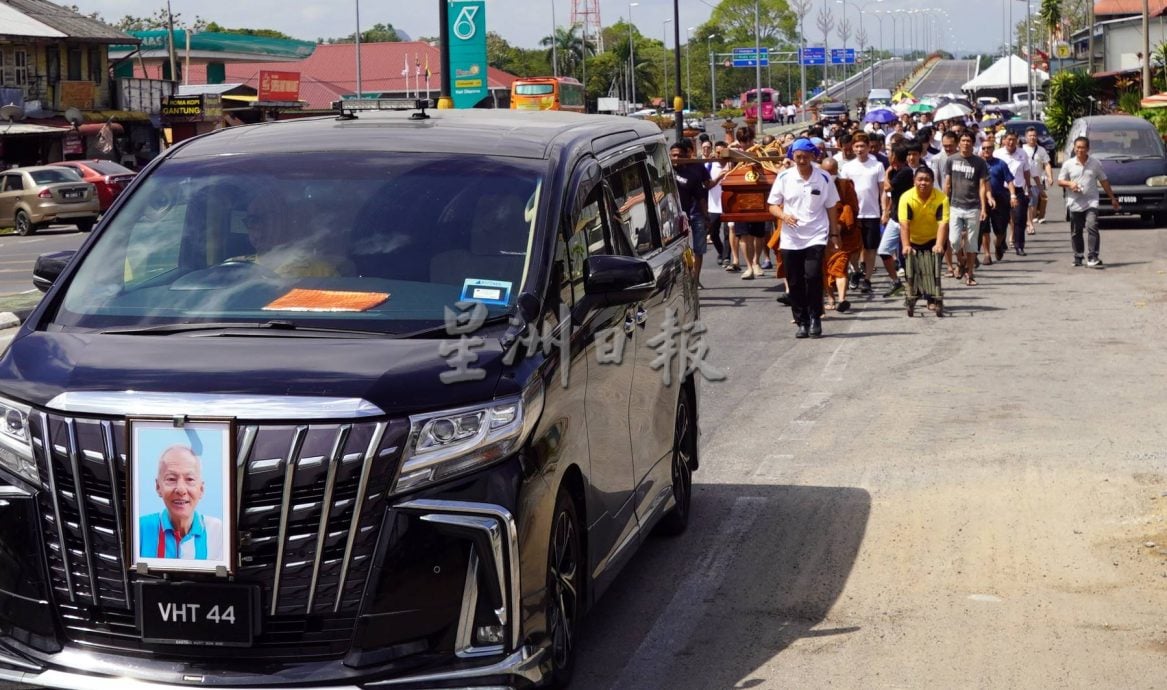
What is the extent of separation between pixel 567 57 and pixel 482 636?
14313 cm

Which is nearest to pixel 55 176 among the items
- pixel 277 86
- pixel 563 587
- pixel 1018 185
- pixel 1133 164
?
pixel 1018 185

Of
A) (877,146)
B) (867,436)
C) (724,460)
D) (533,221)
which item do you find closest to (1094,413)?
(867,436)

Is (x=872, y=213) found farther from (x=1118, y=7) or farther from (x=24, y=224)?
(x=1118, y=7)

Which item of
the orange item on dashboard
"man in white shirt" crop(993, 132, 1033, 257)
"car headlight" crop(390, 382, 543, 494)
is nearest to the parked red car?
"man in white shirt" crop(993, 132, 1033, 257)

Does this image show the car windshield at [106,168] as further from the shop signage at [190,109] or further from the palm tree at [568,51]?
the palm tree at [568,51]

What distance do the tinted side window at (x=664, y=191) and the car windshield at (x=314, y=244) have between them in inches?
74.0

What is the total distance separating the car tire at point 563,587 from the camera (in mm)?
5172

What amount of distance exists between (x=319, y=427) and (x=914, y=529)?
426 centimetres

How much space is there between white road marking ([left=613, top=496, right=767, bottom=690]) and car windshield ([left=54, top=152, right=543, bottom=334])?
4.86 feet

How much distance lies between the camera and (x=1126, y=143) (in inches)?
1072

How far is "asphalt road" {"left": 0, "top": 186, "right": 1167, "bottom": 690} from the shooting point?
5969mm

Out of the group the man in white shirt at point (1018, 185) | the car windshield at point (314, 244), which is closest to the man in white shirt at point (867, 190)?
the man in white shirt at point (1018, 185)

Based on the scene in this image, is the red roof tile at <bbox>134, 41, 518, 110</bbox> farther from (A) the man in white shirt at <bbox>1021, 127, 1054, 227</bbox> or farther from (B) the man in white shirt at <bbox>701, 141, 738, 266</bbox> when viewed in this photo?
(B) the man in white shirt at <bbox>701, 141, 738, 266</bbox>

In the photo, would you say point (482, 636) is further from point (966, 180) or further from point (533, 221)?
point (966, 180)
